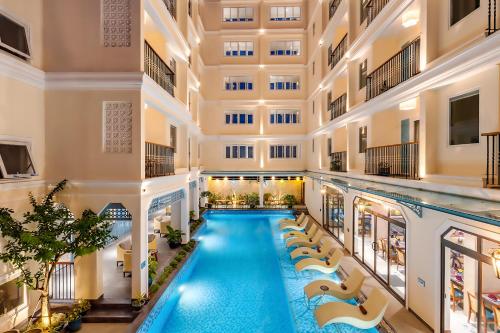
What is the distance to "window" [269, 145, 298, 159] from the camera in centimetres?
2456

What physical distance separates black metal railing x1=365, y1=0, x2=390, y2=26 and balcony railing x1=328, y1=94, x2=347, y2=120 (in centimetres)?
379

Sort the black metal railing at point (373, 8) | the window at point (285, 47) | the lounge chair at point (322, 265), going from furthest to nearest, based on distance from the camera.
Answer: the window at point (285, 47), the lounge chair at point (322, 265), the black metal railing at point (373, 8)

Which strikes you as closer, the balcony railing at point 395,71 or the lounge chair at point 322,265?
the balcony railing at point 395,71

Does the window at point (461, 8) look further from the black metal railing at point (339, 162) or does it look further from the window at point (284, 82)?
the window at point (284, 82)

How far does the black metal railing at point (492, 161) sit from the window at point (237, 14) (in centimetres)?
2348

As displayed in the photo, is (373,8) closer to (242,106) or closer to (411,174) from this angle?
(411,174)

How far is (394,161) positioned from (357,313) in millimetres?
5135

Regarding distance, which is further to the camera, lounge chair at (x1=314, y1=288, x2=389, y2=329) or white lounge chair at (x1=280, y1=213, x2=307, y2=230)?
white lounge chair at (x1=280, y1=213, x2=307, y2=230)

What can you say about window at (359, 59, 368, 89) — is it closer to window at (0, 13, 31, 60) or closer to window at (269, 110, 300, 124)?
window at (269, 110, 300, 124)

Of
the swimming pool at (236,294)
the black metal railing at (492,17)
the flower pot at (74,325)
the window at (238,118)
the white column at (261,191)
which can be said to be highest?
the window at (238,118)

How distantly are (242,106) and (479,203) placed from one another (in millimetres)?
21006

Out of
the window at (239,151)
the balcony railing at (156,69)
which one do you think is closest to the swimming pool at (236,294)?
the balcony railing at (156,69)

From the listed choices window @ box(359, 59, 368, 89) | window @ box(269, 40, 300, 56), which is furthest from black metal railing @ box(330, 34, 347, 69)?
window @ box(269, 40, 300, 56)

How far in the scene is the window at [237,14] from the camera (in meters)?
24.3
